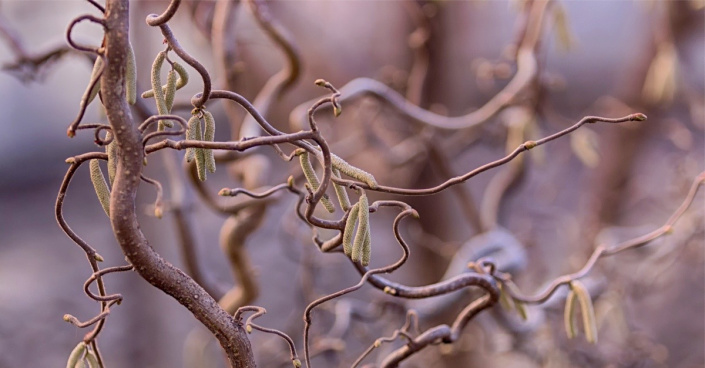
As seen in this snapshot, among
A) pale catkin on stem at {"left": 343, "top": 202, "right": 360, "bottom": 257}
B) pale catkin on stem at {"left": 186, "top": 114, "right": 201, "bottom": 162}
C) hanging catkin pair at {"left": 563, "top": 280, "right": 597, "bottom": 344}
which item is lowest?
hanging catkin pair at {"left": 563, "top": 280, "right": 597, "bottom": 344}

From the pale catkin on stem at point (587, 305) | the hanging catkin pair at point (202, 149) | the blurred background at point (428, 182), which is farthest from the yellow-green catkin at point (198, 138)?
the blurred background at point (428, 182)

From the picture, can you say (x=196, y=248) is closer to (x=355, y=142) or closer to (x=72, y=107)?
(x=355, y=142)

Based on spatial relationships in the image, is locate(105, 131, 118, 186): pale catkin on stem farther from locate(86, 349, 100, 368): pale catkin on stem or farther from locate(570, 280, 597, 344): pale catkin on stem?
locate(570, 280, 597, 344): pale catkin on stem

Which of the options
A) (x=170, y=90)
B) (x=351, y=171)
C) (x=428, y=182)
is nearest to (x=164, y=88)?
(x=170, y=90)

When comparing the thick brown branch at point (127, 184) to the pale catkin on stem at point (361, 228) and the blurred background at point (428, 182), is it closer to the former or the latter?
the pale catkin on stem at point (361, 228)

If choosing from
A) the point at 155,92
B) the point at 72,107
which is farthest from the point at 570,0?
the point at 72,107

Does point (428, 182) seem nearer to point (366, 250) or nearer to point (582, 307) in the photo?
point (582, 307)

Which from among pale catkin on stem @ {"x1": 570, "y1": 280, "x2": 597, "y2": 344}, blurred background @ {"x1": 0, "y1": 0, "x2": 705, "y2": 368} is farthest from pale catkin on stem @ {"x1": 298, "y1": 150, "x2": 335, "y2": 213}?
blurred background @ {"x1": 0, "y1": 0, "x2": 705, "y2": 368}
